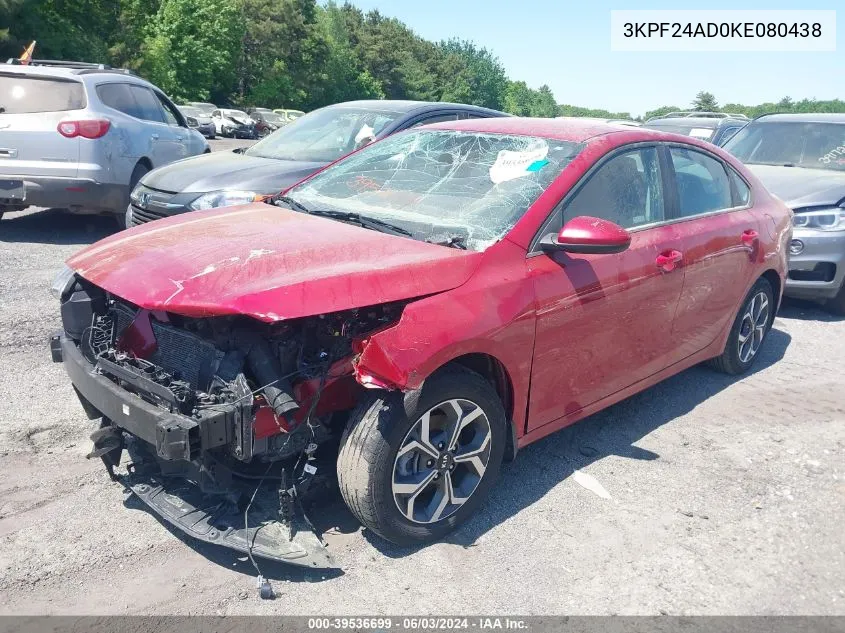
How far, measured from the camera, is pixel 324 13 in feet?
240

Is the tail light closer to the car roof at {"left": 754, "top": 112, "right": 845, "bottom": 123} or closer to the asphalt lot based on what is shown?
the asphalt lot

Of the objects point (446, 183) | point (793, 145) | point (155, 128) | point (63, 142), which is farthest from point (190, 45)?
point (446, 183)

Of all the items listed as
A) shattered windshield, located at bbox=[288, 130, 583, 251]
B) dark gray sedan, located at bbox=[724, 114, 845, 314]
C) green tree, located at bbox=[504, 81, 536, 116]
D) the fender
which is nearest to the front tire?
the fender

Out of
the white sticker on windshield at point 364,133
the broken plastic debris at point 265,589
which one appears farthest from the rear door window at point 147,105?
the broken plastic debris at point 265,589

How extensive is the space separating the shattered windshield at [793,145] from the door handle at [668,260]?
16.5 feet

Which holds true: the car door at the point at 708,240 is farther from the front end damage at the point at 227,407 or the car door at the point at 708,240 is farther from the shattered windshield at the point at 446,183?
the front end damage at the point at 227,407

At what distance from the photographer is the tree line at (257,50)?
35094mm

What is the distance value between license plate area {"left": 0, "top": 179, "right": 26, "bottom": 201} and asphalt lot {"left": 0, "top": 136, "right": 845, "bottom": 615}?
363 centimetres

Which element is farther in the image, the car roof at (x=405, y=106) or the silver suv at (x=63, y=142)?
the silver suv at (x=63, y=142)

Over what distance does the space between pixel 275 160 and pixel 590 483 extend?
4.87m

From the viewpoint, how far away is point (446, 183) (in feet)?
12.9

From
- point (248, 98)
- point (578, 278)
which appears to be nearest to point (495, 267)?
point (578, 278)

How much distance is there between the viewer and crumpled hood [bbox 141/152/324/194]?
22.1 ft

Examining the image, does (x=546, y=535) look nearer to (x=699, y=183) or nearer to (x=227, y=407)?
(x=227, y=407)
